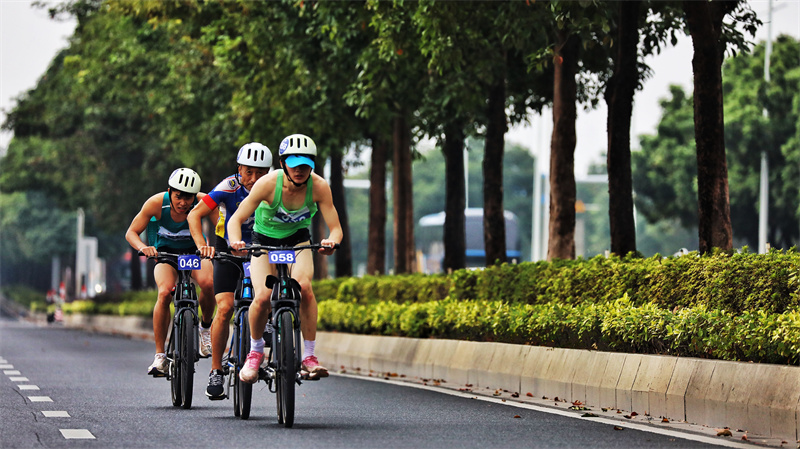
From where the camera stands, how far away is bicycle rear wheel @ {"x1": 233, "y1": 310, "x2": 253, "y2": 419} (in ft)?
37.7

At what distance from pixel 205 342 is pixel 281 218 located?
8.09 ft

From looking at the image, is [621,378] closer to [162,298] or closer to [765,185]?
[162,298]

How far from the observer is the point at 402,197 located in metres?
28.9

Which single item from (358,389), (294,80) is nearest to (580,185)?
(294,80)

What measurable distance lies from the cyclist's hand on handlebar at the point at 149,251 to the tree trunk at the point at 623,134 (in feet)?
24.1

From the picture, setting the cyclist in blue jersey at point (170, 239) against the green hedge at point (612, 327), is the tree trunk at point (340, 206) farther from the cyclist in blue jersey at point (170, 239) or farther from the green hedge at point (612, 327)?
the cyclist in blue jersey at point (170, 239)

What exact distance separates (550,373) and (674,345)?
2369 millimetres

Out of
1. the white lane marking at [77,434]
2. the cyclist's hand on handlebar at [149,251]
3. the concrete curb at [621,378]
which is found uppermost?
the cyclist's hand on handlebar at [149,251]

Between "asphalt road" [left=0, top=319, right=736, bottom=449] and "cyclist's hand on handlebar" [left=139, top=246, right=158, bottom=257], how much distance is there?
1.28 meters

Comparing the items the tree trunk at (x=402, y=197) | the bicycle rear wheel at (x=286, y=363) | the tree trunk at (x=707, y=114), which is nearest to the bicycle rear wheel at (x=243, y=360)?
the bicycle rear wheel at (x=286, y=363)

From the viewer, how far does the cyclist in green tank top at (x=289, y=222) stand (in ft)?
35.2

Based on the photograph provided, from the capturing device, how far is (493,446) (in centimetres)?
984

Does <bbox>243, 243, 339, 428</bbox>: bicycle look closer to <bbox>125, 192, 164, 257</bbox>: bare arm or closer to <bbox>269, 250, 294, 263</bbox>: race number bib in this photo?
<bbox>269, 250, 294, 263</bbox>: race number bib

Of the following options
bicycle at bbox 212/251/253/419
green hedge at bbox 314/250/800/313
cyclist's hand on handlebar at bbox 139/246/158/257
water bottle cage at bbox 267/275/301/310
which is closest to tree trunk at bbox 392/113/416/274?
green hedge at bbox 314/250/800/313
